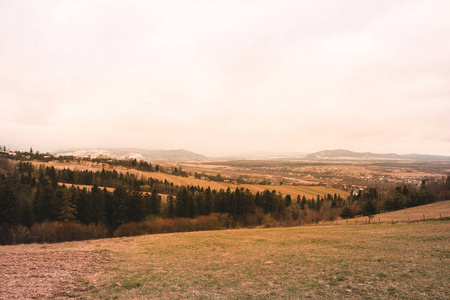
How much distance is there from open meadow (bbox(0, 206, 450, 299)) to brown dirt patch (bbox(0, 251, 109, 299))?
57 millimetres

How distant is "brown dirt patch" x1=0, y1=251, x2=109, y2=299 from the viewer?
1291 cm

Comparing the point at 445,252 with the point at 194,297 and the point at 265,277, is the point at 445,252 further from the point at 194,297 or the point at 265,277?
the point at 194,297

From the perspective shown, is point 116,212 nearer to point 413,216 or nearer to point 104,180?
point 104,180

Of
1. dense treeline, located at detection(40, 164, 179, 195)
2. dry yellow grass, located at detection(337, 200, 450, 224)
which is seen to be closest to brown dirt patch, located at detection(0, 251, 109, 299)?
dry yellow grass, located at detection(337, 200, 450, 224)

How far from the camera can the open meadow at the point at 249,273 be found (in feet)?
39.6

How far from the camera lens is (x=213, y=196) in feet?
232

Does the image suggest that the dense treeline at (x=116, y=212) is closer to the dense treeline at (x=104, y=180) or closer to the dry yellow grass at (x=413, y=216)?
the dry yellow grass at (x=413, y=216)

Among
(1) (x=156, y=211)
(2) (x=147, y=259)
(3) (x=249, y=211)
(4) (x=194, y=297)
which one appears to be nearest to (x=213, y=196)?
(3) (x=249, y=211)

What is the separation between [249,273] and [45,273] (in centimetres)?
1555

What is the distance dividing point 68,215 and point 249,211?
152ft

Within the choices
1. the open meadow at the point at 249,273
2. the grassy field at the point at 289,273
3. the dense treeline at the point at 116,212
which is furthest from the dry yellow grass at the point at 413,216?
the open meadow at the point at 249,273

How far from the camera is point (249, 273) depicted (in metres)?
16.4

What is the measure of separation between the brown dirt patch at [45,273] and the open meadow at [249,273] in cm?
6

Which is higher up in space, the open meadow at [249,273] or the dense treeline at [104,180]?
the open meadow at [249,273]
